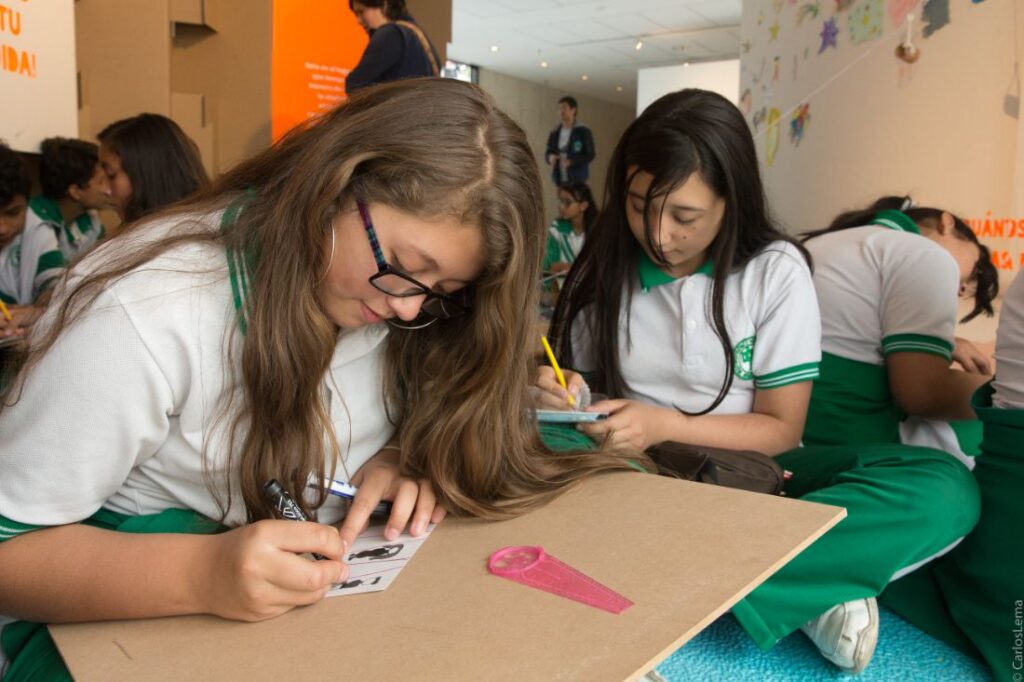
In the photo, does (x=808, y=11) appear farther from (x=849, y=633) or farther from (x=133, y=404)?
(x=133, y=404)

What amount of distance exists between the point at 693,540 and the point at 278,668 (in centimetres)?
35

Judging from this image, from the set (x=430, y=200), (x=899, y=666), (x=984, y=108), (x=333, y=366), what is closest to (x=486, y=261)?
(x=430, y=200)

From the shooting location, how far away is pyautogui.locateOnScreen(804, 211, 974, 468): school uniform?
1553mm

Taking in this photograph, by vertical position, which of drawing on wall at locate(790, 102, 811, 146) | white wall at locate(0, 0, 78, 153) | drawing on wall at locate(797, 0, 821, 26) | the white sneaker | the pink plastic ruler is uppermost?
drawing on wall at locate(797, 0, 821, 26)

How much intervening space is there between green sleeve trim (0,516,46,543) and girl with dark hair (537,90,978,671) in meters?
0.70

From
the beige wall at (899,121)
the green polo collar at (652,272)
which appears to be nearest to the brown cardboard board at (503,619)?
the green polo collar at (652,272)

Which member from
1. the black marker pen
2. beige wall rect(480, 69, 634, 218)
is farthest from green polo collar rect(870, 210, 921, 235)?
beige wall rect(480, 69, 634, 218)

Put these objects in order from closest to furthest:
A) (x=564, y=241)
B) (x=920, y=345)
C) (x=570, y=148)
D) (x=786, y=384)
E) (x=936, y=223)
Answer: (x=786, y=384) < (x=920, y=345) < (x=936, y=223) < (x=564, y=241) < (x=570, y=148)

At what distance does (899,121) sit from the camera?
2783mm

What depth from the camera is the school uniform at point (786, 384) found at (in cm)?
112

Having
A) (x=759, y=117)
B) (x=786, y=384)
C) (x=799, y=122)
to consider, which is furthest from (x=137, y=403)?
(x=759, y=117)

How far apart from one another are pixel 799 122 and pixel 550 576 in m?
3.32

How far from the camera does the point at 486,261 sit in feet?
2.83

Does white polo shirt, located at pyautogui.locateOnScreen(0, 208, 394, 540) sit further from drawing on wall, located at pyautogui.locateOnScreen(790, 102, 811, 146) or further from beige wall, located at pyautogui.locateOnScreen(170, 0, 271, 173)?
drawing on wall, located at pyautogui.locateOnScreen(790, 102, 811, 146)
